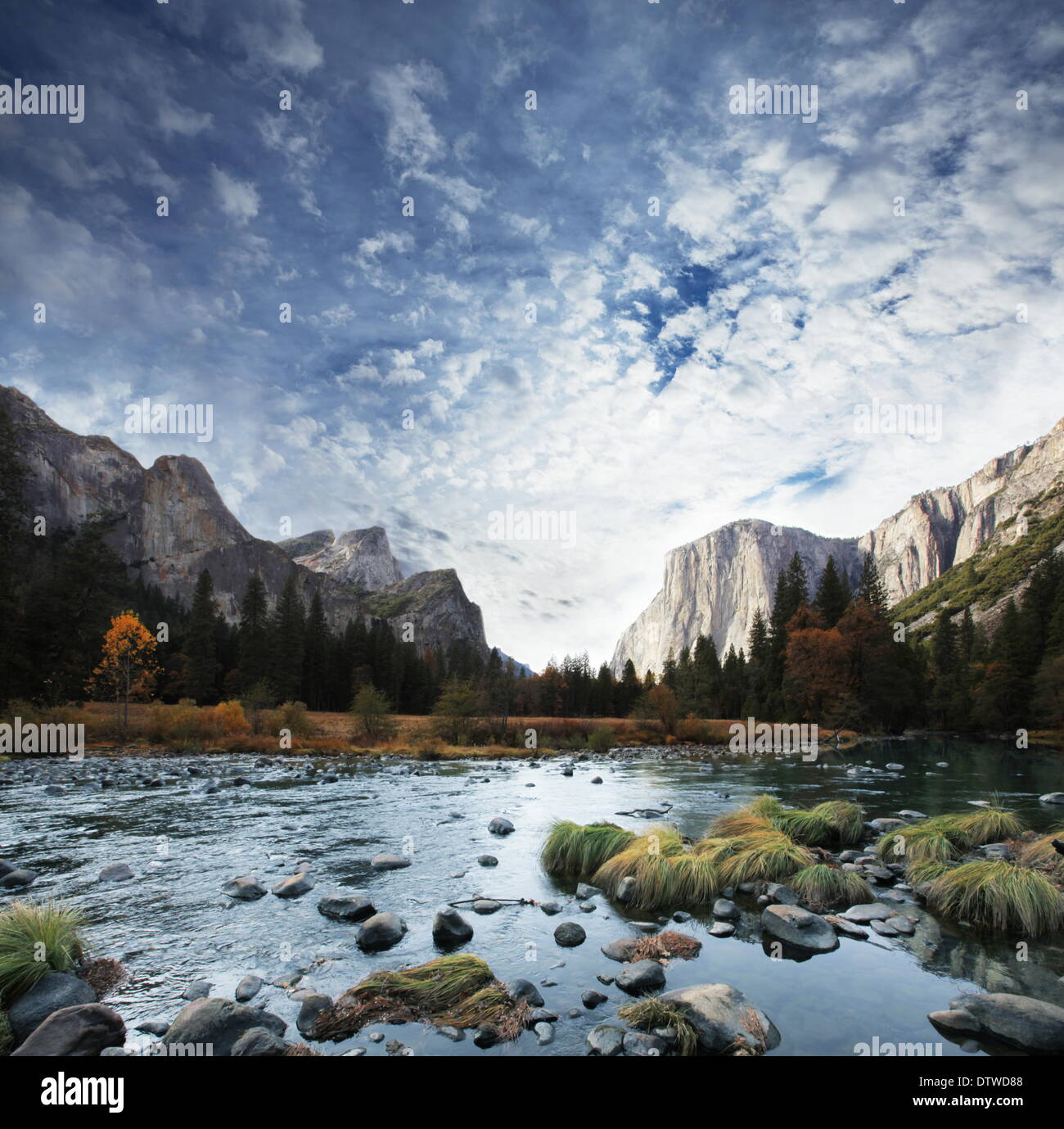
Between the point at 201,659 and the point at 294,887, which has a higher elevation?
the point at 294,887

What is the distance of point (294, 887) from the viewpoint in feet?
35.2

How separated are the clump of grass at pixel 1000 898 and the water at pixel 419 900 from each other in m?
0.57

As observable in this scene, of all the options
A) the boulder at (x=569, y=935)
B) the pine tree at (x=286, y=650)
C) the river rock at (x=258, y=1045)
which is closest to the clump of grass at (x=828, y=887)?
the boulder at (x=569, y=935)

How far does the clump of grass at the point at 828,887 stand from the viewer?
1033 centimetres

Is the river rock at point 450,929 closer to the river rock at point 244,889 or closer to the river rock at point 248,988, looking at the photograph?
the river rock at point 248,988

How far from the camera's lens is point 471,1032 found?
6.02 meters

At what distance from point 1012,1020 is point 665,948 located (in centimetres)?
383

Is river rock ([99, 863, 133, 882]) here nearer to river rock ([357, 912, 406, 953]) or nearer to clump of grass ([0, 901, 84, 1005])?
clump of grass ([0, 901, 84, 1005])

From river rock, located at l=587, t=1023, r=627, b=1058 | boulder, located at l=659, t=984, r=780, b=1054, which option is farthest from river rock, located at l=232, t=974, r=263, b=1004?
boulder, located at l=659, t=984, r=780, b=1054

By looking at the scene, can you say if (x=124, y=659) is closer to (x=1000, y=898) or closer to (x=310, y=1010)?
(x=310, y=1010)

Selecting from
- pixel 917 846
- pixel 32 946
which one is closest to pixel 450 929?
pixel 32 946
